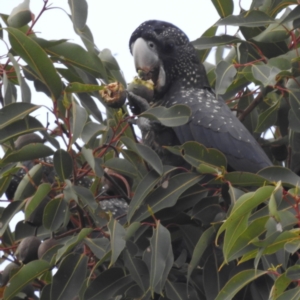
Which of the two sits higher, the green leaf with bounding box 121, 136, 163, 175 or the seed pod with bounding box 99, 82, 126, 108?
the seed pod with bounding box 99, 82, 126, 108

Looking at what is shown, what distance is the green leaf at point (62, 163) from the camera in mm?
1817

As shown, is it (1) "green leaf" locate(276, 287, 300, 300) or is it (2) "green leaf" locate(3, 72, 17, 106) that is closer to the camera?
(1) "green leaf" locate(276, 287, 300, 300)

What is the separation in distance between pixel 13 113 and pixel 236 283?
2.35 ft

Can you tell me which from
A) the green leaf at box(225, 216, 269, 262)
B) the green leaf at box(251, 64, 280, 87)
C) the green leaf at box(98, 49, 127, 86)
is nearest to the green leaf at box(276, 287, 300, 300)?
the green leaf at box(225, 216, 269, 262)

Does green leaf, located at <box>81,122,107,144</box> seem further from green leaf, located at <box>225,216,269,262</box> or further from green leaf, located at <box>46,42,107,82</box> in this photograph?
green leaf, located at <box>225,216,269,262</box>

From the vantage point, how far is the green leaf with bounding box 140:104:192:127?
1.91 metres

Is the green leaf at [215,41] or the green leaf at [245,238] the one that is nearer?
the green leaf at [245,238]

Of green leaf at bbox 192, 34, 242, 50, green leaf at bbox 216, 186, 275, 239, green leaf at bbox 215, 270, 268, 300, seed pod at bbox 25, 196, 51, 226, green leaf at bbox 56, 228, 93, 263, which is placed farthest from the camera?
green leaf at bbox 192, 34, 242, 50

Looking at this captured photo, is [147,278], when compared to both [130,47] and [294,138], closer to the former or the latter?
[294,138]

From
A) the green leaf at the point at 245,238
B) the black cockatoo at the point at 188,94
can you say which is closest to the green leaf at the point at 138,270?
the green leaf at the point at 245,238

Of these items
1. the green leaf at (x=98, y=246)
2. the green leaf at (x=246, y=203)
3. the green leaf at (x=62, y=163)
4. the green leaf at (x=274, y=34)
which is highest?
the green leaf at (x=274, y=34)

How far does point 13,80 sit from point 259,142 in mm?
952

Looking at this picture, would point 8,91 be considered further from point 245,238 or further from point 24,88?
point 245,238

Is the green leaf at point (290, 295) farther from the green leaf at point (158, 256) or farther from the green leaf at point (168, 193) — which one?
the green leaf at point (168, 193)
